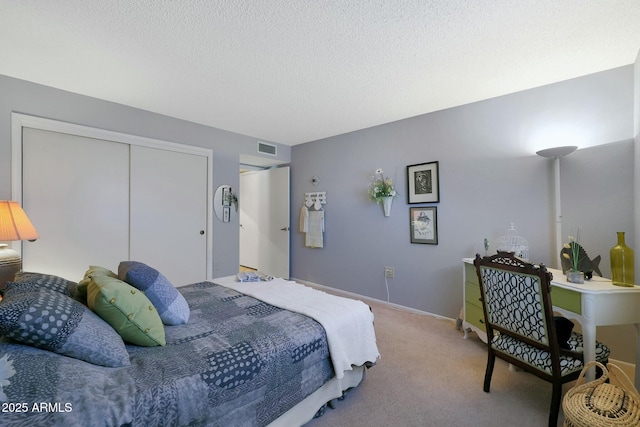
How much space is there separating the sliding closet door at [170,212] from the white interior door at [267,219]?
55.7 inches

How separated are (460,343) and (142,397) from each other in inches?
101

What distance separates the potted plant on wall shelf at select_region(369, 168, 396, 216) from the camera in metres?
3.47

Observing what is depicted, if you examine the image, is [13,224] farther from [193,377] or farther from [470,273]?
[470,273]

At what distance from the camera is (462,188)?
2.99 metres

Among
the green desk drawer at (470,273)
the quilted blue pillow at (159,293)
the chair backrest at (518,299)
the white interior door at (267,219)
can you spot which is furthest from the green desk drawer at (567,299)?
the white interior door at (267,219)

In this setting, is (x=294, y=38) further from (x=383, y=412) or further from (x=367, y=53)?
(x=383, y=412)

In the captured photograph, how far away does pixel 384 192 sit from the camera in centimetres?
349

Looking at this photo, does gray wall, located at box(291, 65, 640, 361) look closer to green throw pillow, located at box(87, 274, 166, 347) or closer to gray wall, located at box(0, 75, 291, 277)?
gray wall, located at box(0, 75, 291, 277)

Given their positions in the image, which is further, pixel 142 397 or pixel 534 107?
pixel 534 107

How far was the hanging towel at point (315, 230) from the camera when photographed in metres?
4.30

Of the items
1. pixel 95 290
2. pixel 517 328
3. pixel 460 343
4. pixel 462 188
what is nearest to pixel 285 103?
pixel 462 188

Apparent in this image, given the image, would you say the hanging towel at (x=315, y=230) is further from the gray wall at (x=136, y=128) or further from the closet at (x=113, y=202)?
the closet at (x=113, y=202)

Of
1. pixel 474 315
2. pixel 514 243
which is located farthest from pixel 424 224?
pixel 474 315

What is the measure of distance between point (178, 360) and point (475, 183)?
3.03m
